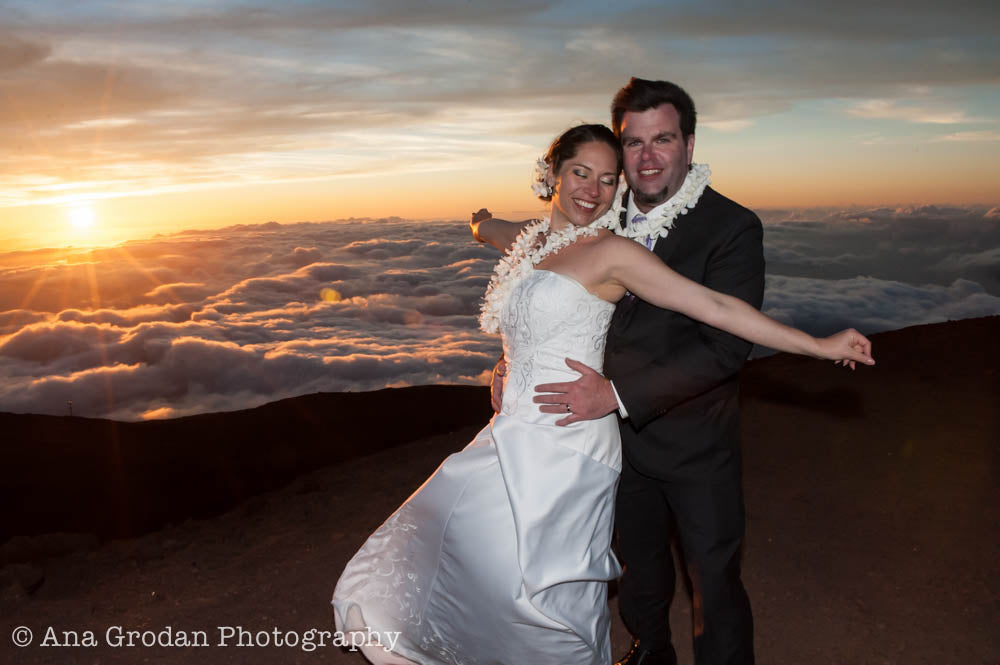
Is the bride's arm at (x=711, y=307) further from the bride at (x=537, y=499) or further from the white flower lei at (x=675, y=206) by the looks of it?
the white flower lei at (x=675, y=206)

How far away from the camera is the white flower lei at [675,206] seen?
10.8ft

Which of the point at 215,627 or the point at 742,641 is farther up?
the point at 742,641

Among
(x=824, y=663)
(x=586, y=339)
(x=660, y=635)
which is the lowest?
(x=824, y=663)

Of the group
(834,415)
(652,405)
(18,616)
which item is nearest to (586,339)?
(652,405)

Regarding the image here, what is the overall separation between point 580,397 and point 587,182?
42.0 inches

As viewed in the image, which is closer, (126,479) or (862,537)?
(862,537)

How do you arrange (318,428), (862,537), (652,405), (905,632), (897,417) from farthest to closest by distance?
(318,428) → (897,417) → (862,537) → (905,632) → (652,405)

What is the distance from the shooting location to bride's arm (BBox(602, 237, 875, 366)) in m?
2.83

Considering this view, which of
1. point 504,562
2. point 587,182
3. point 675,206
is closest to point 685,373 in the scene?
point 675,206

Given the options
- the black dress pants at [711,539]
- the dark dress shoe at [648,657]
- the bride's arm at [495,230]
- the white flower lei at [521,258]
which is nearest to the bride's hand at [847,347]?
the black dress pants at [711,539]

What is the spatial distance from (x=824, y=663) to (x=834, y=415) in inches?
170

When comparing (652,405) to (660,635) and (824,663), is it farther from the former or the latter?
(824,663)

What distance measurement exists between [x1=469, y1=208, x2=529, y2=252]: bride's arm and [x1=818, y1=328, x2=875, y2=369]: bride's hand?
187 centimetres

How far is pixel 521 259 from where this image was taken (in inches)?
144
